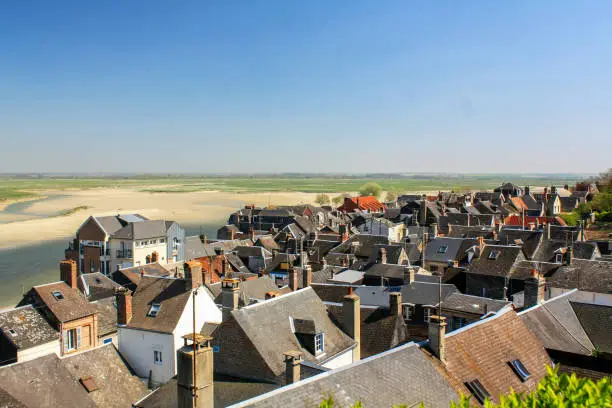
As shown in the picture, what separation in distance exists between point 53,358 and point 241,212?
7448cm

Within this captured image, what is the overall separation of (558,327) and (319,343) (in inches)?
429

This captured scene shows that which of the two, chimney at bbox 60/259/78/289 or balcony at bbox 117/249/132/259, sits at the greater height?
chimney at bbox 60/259/78/289

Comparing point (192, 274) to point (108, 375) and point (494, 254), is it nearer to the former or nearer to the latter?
point (108, 375)

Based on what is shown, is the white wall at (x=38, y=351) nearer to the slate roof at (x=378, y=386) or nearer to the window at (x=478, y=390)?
the slate roof at (x=378, y=386)

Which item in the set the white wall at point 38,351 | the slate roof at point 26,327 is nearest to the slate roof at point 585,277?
the white wall at point 38,351

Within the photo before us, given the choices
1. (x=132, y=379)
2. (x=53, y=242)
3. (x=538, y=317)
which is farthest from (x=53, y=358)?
(x=53, y=242)

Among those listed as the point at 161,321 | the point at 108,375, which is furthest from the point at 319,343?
the point at 108,375

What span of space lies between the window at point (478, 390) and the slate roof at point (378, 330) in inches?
277

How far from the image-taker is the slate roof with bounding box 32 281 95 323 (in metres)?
28.0

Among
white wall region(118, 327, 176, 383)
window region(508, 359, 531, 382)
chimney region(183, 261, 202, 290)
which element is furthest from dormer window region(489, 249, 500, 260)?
white wall region(118, 327, 176, 383)

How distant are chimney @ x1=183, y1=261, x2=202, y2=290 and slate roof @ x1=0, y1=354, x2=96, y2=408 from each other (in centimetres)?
658

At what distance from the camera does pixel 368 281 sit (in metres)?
37.0

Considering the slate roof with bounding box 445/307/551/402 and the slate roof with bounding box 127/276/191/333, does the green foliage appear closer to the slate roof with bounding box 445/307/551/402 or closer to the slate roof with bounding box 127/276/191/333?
the slate roof with bounding box 445/307/551/402

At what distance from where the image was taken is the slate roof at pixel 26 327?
2594cm
